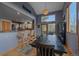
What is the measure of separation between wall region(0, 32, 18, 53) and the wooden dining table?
0.31 metres

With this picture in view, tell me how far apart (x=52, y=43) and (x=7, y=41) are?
2.40ft

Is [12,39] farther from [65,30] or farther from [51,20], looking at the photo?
[65,30]

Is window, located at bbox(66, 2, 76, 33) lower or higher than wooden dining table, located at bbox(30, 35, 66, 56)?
higher

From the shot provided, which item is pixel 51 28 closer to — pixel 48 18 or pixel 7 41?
pixel 48 18

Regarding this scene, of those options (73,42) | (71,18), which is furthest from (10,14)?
(73,42)

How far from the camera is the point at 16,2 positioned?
1898 mm

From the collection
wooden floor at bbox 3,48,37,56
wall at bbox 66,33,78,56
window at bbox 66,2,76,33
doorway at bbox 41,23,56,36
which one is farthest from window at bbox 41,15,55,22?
wooden floor at bbox 3,48,37,56

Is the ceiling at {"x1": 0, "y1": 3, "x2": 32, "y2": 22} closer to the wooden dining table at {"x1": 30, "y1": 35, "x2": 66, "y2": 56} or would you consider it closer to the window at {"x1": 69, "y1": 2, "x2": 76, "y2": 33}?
the wooden dining table at {"x1": 30, "y1": 35, "x2": 66, "y2": 56}

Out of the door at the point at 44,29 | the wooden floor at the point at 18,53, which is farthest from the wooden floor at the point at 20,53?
the door at the point at 44,29

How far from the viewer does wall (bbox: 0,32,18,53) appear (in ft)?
6.14

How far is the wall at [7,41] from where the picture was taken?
187cm

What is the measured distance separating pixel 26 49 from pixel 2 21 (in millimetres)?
596

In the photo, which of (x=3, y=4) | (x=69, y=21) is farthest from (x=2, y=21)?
(x=69, y=21)

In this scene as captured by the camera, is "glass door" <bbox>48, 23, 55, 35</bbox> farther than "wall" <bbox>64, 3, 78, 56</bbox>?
Yes
